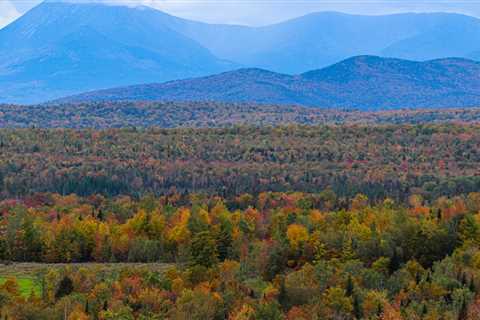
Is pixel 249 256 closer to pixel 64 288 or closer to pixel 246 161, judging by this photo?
pixel 64 288

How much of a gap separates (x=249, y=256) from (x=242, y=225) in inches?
533

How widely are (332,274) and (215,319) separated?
12538 mm

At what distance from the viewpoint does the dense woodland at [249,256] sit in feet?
199

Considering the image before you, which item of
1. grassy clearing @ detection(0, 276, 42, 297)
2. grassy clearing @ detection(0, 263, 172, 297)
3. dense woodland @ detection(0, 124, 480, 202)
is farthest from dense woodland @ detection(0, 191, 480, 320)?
dense woodland @ detection(0, 124, 480, 202)

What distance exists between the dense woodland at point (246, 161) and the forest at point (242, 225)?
1.50 ft

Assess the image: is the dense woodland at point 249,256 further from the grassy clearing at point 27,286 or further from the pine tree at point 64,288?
the grassy clearing at point 27,286

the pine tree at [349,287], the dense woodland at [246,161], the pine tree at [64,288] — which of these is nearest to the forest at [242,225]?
the pine tree at [64,288]

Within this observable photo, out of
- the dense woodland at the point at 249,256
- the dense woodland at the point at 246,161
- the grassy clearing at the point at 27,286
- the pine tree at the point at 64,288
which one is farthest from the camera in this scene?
the dense woodland at the point at 246,161

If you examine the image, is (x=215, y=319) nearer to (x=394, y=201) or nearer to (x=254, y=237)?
(x=254, y=237)

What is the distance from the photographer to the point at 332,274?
69188 mm

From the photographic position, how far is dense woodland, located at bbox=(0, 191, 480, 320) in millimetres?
60625

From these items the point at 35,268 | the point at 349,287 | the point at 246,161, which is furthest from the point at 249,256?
the point at 246,161

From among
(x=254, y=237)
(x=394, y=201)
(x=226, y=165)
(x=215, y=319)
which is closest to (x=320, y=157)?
(x=226, y=165)

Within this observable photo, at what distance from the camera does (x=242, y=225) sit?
95.5 meters
